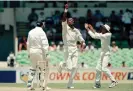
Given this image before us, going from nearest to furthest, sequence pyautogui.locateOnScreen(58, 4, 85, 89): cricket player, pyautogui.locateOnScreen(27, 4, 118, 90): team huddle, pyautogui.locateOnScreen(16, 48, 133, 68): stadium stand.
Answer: pyautogui.locateOnScreen(27, 4, 118, 90): team huddle
pyautogui.locateOnScreen(58, 4, 85, 89): cricket player
pyautogui.locateOnScreen(16, 48, 133, 68): stadium stand

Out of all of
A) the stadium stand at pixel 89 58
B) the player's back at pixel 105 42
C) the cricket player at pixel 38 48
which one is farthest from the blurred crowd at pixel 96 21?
the cricket player at pixel 38 48

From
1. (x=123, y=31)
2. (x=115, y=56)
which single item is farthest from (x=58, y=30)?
(x=115, y=56)

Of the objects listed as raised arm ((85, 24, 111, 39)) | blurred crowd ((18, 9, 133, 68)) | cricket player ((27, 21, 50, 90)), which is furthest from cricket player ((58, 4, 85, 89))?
blurred crowd ((18, 9, 133, 68))

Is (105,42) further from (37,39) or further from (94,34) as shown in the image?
(37,39)

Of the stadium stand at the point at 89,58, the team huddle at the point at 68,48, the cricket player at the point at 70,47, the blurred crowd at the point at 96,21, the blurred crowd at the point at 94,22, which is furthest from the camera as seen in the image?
the blurred crowd at the point at 96,21

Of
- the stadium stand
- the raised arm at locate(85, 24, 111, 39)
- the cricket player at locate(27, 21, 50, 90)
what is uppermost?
the raised arm at locate(85, 24, 111, 39)

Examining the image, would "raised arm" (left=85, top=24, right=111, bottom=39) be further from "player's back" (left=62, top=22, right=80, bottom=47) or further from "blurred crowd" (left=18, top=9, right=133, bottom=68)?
"blurred crowd" (left=18, top=9, right=133, bottom=68)

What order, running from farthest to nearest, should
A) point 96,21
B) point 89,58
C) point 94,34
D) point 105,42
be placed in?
point 96,21
point 89,58
point 105,42
point 94,34

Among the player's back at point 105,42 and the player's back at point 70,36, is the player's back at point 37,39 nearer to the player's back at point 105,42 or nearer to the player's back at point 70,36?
the player's back at point 70,36

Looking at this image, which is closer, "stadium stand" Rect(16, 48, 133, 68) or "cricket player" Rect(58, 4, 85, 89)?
"cricket player" Rect(58, 4, 85, 89)

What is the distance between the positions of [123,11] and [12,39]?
240 inches

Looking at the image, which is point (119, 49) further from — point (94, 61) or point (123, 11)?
point (123, 11)

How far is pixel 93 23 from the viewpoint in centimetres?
3122

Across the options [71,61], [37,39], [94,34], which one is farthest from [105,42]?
[37,39]
